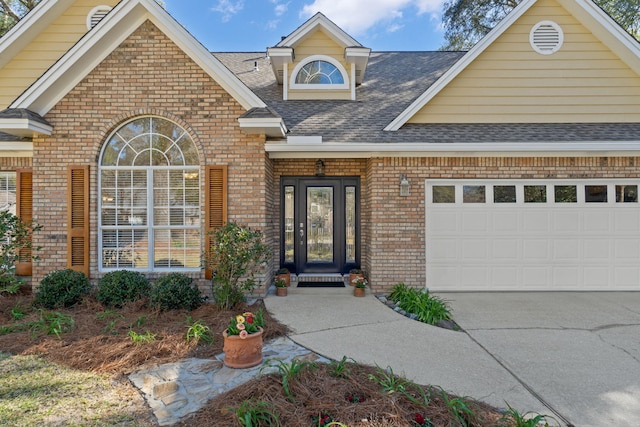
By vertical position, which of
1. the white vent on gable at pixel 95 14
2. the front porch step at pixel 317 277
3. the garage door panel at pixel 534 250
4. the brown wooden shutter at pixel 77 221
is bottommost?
the front porch step at pixel 317 277

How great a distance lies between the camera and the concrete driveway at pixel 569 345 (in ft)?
10.5

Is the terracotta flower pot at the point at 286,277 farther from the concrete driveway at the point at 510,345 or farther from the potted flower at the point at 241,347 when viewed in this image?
the potted flower at the point at 241,347

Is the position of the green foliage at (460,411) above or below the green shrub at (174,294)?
Result: below

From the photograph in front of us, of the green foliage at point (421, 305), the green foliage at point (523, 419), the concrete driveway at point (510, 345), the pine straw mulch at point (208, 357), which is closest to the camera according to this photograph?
the green foliage at point (523, 419)

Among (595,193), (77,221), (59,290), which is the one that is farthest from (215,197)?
(595,193)

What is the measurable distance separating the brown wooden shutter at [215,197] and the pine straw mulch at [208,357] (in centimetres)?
158

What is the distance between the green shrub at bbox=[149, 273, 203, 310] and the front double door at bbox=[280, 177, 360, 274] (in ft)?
8.85

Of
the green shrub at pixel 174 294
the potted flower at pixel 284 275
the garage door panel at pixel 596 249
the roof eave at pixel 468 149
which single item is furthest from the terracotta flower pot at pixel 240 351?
the garage door panel at pixel 596 249

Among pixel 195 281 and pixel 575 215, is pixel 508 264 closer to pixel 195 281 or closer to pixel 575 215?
pixel 575 215

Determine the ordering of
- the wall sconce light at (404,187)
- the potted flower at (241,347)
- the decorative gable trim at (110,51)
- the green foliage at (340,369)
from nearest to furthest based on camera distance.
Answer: the green foliage at (340,369) < the potted flower at (241,347) < the decorative gable trim at (110,51) < the wall sconce light at (404,187)

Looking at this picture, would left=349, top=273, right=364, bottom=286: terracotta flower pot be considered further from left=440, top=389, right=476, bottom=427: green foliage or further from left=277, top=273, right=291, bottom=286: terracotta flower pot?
left=440, top=389, right=476, bottom=427: green foliage

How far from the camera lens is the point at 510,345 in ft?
15.0

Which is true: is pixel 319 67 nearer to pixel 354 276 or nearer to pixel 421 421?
pixel 354 276

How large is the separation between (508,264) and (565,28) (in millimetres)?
5012
